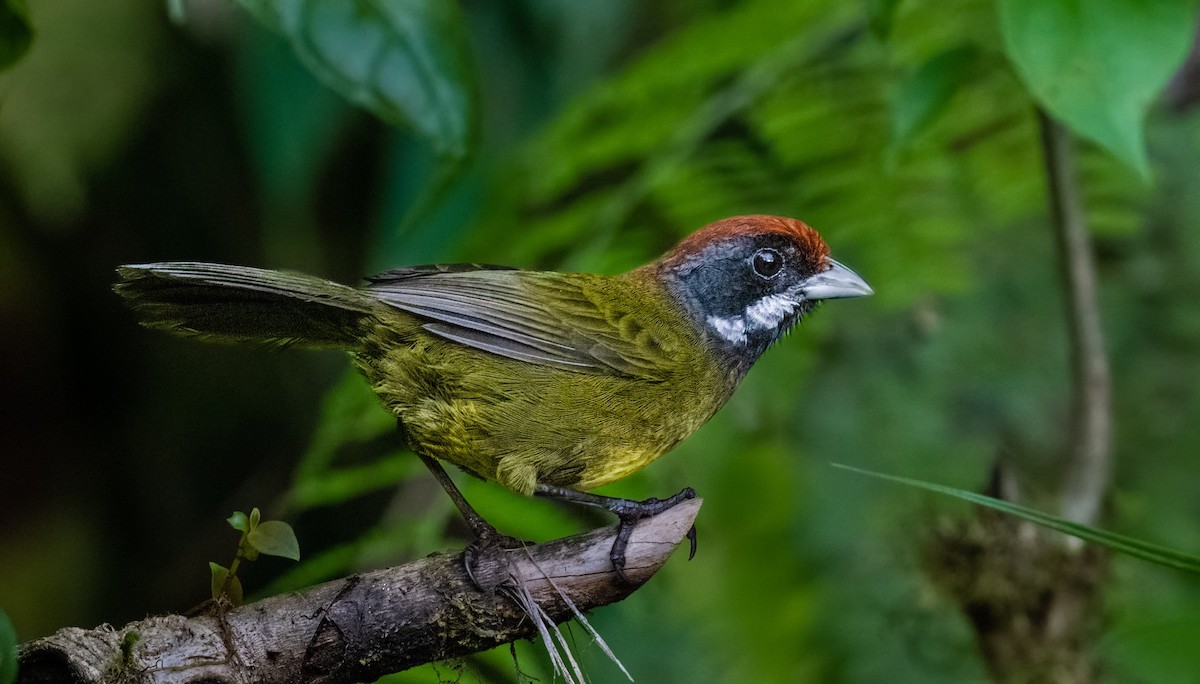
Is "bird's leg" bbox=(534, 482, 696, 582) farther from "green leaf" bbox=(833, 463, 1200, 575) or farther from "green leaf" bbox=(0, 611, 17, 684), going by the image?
"green leaf" bbox=(0, 611, 17, 684)

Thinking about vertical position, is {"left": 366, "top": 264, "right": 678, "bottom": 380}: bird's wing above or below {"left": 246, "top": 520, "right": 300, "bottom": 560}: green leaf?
above

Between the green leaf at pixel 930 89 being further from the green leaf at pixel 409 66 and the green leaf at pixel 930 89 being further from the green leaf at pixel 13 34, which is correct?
the green leaf at pixel 13 34

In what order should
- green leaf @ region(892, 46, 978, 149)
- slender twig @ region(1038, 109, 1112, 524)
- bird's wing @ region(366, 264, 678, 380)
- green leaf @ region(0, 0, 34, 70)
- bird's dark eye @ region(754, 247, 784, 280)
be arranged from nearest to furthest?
1. green leaf @ region(0, 0, 34, 70)
2. bird's wing @ region(366, 264, 678, 380)
3. bird's dark eye @ region(754, 247, 784, 280)
4. green leaf @ region(892, 46, 978, 149)
5. slender twig @ region(1038, 109, 1112, 524)

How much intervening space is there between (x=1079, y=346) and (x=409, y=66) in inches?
74.2

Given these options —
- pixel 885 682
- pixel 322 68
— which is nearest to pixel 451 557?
pixel 322 68

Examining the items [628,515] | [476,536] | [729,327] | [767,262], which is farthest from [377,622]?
[767,262]

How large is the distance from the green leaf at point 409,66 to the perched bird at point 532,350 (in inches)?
12.0

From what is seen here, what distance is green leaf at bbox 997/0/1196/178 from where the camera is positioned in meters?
2.08

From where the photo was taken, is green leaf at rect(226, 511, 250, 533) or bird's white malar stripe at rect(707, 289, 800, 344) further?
bird's white malar stripe at rect(707, 289, 800, 344)

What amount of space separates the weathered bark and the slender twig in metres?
1.57

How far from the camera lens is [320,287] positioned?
2066 millimetres

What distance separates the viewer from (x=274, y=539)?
1.71 meters

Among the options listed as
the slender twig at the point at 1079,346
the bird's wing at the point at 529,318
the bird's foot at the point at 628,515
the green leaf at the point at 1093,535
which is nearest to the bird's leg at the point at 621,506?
the bird's foot at the point at 628,515

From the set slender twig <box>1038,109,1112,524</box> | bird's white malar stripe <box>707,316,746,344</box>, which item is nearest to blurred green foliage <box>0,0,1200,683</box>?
slender twig <box>1038,109,1112,524</box>
